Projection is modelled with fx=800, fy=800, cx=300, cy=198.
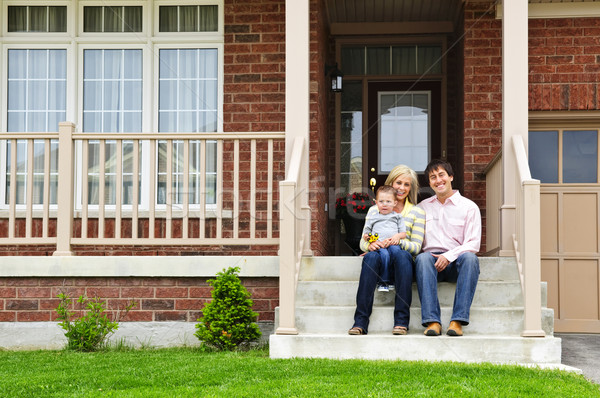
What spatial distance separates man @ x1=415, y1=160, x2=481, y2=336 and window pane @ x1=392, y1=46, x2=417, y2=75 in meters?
3.64

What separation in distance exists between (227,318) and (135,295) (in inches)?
42.2

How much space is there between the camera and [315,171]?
26.8 feet

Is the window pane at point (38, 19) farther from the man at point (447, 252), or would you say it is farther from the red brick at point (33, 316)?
the man at point (447, 252)

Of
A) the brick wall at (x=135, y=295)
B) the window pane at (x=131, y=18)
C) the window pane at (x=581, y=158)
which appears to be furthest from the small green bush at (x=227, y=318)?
the window pane at (x=581, y=158)

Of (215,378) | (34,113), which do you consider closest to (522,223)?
(215,378)

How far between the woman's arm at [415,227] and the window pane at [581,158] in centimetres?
266

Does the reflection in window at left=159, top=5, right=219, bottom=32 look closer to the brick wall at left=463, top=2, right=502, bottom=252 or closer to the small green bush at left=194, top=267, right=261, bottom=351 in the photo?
the brick wall at left=463, top=2, right=502, bottom=252

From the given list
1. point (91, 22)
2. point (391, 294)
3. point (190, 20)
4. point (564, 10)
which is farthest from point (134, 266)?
point (564, 10)

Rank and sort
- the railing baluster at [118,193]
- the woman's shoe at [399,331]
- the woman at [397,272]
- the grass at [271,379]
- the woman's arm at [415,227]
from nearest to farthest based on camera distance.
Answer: the grass at [271,379]
the woman's shoe at [399,331]
the woman at [397,272]
the woman's arm at [415,227]
the railing baluster at [118,193]

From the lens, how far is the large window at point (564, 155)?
8.16 meters

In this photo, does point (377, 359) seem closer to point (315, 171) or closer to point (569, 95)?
point (315, 171)

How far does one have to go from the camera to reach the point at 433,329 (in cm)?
557

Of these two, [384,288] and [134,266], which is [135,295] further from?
[384,288]

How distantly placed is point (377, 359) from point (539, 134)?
3817 millimetres
